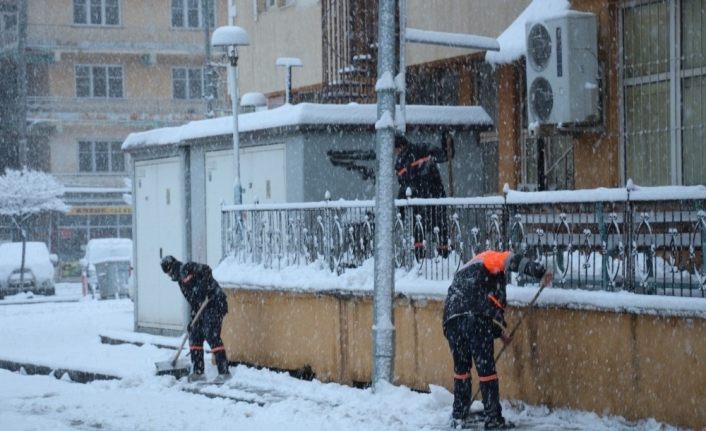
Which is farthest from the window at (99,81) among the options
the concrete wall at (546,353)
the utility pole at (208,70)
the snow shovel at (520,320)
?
the snow shovel at (520,320)

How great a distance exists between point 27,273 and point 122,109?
19.8 meters

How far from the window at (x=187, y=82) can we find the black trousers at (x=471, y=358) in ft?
150

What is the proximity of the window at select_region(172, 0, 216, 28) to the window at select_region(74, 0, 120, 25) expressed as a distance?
99.5 inches

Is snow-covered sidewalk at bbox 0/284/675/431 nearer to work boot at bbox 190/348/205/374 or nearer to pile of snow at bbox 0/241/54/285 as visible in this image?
work boot at bbox 190/348/205/374

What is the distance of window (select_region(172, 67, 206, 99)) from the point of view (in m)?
55.8

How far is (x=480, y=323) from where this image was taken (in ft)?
36.3

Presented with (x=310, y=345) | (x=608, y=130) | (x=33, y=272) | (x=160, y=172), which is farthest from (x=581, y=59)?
(x=33, y=272)

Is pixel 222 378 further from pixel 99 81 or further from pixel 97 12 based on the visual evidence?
pixel 97 12

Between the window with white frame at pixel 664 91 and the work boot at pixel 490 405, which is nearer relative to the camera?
the work boot at pixel 490 405

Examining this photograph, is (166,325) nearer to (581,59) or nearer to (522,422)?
(581,59)

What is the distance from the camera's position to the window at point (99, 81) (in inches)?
2125

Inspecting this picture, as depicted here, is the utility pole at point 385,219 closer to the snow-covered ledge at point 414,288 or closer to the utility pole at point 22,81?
the snow-covered ledge at point 414,288

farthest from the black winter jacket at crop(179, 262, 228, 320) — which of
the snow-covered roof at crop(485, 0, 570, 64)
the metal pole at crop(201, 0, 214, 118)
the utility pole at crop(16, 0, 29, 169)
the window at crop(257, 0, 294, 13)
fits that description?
the utility pole at crop(16, 0, 29, 169)

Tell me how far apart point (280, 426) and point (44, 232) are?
4148 centimetres
